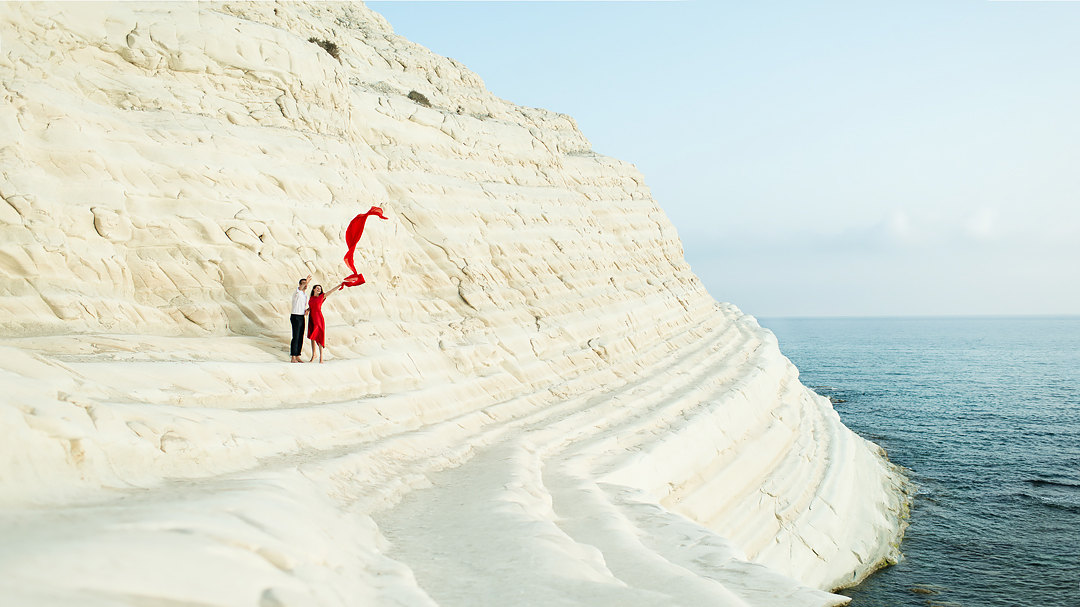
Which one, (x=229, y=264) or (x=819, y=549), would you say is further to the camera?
(x=819, y=549)

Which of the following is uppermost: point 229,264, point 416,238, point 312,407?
point 416,238

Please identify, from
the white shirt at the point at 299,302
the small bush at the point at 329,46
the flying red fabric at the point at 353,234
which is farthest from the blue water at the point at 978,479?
the small bush at the point at 329,46

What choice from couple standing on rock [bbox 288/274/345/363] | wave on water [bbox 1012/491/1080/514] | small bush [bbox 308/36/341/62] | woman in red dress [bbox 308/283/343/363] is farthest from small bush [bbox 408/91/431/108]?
wave on water [bbox 1012/491/1080/514]

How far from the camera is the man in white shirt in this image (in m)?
9.09

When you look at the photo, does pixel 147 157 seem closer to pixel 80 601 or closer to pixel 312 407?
pixel 312 407

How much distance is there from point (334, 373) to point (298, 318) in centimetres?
89

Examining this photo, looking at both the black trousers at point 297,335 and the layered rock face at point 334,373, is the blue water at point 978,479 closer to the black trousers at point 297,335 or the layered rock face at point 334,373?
the layered rock face at point 334,373

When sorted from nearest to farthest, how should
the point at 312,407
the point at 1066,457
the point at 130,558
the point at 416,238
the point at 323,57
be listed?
1. the point at 130,558
2. the point at 312,407
3. the point at 323,57
4. the point at 416,238
5. the point at 1066,457

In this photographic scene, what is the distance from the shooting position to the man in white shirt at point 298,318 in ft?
29.8

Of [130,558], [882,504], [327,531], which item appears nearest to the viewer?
[130,558]

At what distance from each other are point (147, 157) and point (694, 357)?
45.1 feet

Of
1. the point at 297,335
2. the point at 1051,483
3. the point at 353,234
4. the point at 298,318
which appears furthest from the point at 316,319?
the point at 1051,483

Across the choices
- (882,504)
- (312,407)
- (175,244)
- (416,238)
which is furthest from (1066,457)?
(175,244)

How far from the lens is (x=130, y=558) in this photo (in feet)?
12.1
